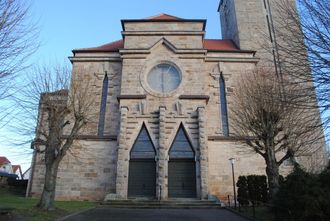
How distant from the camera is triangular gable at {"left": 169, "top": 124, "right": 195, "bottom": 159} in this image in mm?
19703

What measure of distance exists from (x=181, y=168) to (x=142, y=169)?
8.63ft

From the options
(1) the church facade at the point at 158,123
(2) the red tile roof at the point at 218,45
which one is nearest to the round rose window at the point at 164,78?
(1) the church facade at the point at 158,123

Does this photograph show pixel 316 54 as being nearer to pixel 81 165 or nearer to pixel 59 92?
pixel 59 92

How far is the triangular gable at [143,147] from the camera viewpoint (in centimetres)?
1973

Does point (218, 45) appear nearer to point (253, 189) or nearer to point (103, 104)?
point (103, 104)

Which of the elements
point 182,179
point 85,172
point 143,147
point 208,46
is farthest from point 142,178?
point 208,46

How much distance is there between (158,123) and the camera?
2025 cm

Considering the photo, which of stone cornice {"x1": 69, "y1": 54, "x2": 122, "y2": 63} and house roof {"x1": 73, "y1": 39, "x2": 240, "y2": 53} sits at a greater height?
house roof {"x1": 73, "y1": 39, "x2": 240, "y2": 53}

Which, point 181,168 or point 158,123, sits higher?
point 158,123

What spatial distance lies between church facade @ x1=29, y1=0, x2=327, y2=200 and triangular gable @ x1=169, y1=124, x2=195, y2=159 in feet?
0.22

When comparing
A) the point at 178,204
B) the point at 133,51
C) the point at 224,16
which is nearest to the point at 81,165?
the point at 178,204

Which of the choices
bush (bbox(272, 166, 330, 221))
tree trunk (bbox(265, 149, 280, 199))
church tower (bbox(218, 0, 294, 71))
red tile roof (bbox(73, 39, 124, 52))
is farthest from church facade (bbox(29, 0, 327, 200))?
bush (bbox(272, 166, 330, 221))

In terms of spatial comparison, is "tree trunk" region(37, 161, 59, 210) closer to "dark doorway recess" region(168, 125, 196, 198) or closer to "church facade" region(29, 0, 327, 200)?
"church facade" region(29, 0, 327, 200)

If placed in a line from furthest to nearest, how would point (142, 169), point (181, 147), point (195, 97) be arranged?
1. point (195, 97)
2. point (181, 147)
3. point (142, 169)
